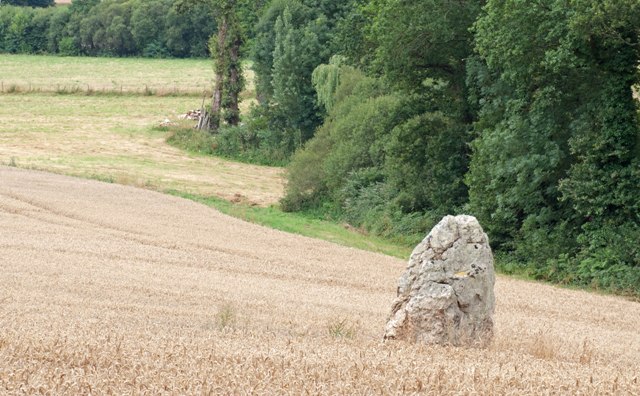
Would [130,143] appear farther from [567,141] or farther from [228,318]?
[228,318]

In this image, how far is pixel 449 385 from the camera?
8.35 metres

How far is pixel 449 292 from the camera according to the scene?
42.4 feet

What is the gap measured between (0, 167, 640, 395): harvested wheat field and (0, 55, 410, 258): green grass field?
625 cm

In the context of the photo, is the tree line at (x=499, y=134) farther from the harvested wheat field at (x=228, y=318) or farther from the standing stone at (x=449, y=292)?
the standing stone at (x=449, y=292)

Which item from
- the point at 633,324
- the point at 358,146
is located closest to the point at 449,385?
the point at 633,324

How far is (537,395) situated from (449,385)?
0.70 metres

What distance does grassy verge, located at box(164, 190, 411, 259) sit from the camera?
3725 centimetres

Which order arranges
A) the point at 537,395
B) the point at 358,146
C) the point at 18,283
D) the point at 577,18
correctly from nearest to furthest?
the point at 537,395 → the point at 18,283 → the point at 577,18 → the point at 358,146

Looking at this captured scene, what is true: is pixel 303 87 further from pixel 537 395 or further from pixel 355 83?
pixel 537 395

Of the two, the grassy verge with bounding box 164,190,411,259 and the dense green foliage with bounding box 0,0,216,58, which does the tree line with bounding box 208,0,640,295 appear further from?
the dense green foliage with bounding box 0,0,216,58

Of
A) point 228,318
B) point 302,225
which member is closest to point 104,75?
point 302,225

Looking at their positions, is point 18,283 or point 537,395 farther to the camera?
point 18,283

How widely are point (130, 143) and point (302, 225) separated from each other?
32673mm

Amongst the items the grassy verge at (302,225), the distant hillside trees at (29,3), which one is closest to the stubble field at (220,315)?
the grassy verge at (302,225)
